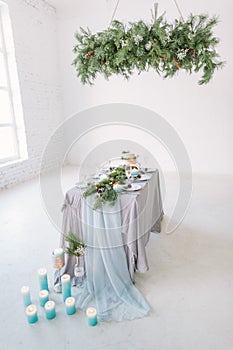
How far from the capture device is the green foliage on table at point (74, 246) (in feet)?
6.88

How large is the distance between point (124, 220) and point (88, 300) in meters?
0.66

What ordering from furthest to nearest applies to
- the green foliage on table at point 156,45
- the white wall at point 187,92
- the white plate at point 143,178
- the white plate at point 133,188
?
the white wall at point 187,92 → the white plate at point 143,178 → the white plate at point 133,188 → the green foliage on table at point 156,45

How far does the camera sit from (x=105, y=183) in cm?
228

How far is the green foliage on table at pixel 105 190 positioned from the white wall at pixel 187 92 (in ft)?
13.1

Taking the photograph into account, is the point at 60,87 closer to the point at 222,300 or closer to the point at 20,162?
the point at 20,162

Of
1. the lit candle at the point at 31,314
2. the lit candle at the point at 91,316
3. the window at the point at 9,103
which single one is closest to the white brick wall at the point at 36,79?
the window at the point at 9,103

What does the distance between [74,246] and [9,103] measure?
4.42m

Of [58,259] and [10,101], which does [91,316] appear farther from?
[10,101]

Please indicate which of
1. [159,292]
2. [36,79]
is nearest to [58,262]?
[159,292]

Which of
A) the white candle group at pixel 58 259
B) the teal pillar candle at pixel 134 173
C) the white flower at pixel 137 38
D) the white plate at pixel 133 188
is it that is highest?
the white flower at pixel 137 38

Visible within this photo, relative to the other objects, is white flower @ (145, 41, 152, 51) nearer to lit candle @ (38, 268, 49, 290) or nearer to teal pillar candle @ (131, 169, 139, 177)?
teal pillar candle @ (131, 169, 139, 177)

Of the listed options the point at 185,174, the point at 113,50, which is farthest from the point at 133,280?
the point at 185,174

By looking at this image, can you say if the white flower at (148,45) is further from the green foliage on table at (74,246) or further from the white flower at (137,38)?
the green foliage on table at (74,246)

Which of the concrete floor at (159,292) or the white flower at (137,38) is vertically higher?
the white flower at (137,38)
